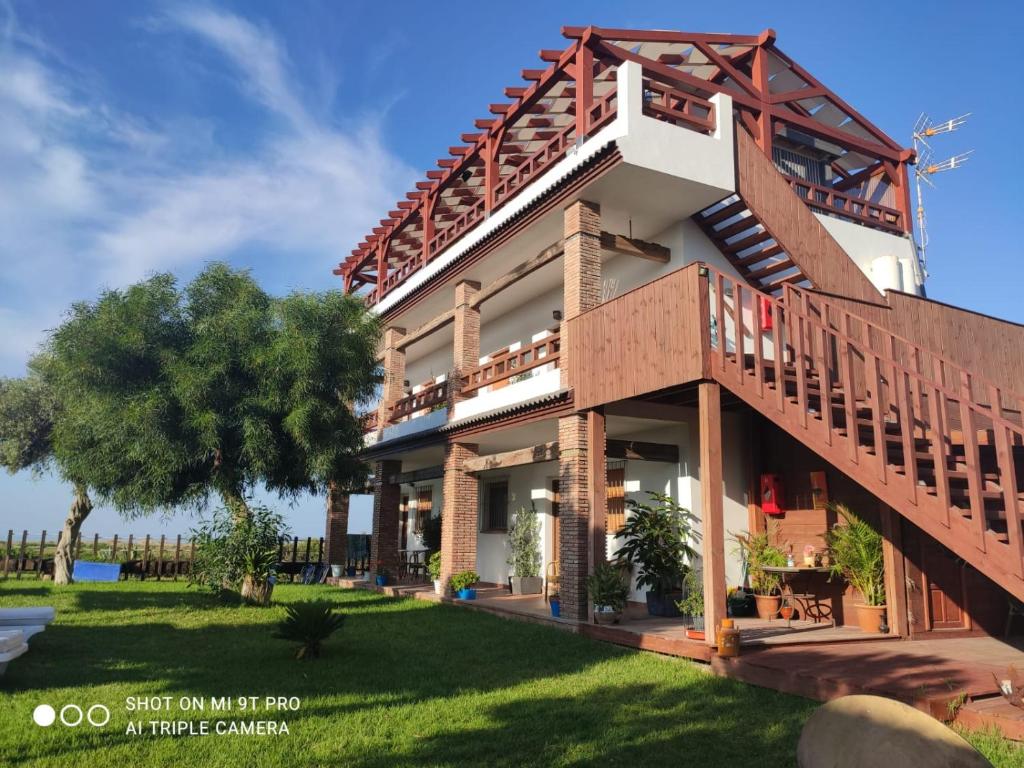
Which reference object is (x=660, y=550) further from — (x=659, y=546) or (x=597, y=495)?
(x=597, y=495)

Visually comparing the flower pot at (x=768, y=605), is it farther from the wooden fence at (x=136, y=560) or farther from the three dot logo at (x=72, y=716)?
the wooden fence at (x=136, y=560)

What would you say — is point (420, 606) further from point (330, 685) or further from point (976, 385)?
point (976, 385)

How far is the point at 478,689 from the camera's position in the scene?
7121mm

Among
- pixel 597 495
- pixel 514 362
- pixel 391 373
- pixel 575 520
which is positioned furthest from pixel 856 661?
pixel 391 373

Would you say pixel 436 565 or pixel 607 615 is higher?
pixel 436 565

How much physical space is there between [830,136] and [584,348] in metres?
6.95

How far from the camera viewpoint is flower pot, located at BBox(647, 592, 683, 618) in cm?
1106

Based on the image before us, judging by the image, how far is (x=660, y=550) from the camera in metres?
10.8

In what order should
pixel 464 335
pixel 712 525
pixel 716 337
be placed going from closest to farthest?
pixel 712 525 → pixel 716 337 → pixel 464 335

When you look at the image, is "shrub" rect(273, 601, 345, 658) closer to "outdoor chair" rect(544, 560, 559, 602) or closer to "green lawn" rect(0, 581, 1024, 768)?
"green lawn" rect(0, 581, 1024, 768)

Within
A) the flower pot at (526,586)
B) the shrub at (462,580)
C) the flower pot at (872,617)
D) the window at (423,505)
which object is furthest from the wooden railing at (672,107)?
the window at (423,505)

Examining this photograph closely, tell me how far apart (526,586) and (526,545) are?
2.96ft

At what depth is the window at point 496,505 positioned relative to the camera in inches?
693

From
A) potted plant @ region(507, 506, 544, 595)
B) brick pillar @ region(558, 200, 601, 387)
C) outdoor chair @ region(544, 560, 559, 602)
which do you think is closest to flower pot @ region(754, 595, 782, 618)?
outdoor chair @ region(544, 560, 559, 602)
